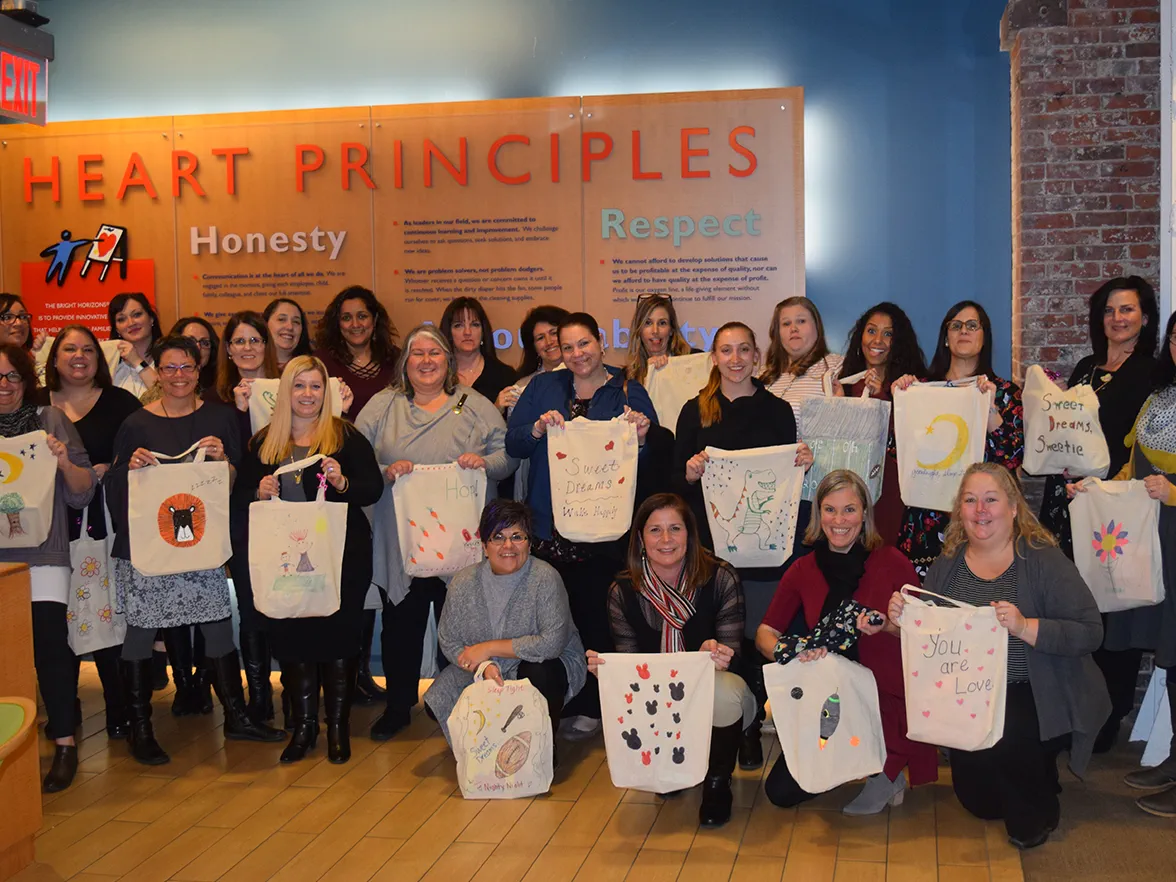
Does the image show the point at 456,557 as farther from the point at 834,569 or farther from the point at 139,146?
the point at 139,146

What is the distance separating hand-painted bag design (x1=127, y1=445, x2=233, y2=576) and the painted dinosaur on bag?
1986 millimetres

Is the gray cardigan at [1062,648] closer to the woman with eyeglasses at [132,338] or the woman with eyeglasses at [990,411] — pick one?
the woman with eyeglasses at [990,411]

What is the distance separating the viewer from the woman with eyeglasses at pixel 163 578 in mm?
4555

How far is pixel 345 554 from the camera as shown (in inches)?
178

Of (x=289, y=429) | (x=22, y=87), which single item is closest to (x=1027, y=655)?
(x=289, y=429)

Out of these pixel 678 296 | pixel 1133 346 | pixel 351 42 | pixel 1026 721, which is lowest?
pixel 1026 721

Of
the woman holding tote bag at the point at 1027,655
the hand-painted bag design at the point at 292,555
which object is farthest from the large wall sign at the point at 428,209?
the woman holding tote bag at the point at 1027,655

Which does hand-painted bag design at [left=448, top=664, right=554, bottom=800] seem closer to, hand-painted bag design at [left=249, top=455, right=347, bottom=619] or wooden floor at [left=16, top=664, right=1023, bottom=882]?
wooden floor at [left=16, top=664, right=1023, bottom=882]

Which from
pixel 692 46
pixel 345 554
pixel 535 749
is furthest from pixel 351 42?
pixel 535 749

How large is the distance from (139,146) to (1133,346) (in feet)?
17.8

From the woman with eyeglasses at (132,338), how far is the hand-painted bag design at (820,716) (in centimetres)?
318

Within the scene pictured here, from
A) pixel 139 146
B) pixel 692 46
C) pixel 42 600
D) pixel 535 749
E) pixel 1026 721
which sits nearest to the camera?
pixel 1026 721

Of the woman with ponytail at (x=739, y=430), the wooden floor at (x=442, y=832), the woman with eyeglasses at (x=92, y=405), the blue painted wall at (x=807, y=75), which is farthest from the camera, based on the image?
the blue painted wall at (x=807, y=75)

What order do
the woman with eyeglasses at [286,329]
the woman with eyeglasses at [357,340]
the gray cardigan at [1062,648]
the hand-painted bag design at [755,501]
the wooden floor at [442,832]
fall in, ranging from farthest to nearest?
the woman with eyeglasses at [357,340] < the woman with eyeglasses at [286,329] < the hand-painted bag design at [755,501] < the gray cardigan at [1062,648] < the wooden floor at [442,832]
